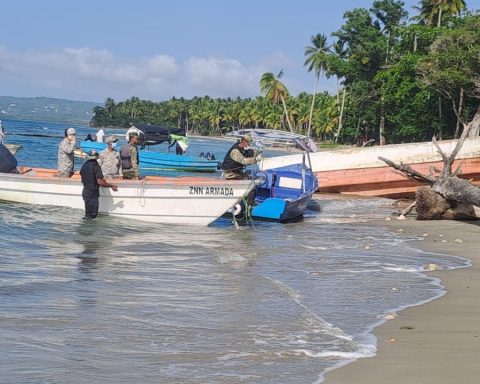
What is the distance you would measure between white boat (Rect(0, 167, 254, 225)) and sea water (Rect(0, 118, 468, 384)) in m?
0.34

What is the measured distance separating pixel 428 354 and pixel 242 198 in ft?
29.5

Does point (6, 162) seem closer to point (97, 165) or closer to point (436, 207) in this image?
point (97, 165)

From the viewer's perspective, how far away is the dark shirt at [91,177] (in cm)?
1354

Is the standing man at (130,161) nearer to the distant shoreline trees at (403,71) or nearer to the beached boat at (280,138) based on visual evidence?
the beached boat at (280,138)

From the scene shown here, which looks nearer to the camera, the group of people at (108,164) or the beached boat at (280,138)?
the group of people at (108,164)

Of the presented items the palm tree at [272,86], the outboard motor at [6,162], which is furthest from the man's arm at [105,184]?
the palm tree at [272,86]

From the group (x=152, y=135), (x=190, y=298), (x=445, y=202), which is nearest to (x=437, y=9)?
(x=152, y=135)

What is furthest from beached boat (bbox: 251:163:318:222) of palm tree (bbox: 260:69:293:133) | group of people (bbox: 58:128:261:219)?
palm tree (bbox: 260:69:293:133)

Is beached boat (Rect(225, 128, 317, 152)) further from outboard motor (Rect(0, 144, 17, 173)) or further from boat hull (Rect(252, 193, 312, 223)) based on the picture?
outboard motor (Rect(0, 144, 17, 173))

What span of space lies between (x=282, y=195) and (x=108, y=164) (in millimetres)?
5028

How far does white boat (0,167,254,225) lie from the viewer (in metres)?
14.2

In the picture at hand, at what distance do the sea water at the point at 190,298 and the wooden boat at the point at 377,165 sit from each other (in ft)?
26.9

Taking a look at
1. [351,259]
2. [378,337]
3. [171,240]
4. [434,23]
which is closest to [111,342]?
[378,337]

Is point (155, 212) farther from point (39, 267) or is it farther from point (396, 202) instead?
point (396, 202)
